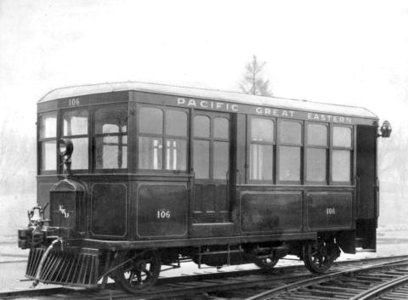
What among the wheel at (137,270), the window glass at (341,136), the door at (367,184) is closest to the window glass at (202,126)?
the wheel at (137,270)

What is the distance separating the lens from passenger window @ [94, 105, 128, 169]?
9.70 metres

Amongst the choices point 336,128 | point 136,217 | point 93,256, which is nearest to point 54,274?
point 93,256

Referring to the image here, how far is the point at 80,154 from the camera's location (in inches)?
404

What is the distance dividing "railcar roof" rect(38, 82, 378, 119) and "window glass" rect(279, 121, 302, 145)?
0.29 metres

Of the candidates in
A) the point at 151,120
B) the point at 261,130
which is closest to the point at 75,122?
the point at 151,120

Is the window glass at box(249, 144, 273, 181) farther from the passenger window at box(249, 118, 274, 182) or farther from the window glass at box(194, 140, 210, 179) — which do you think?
the window glass at box(194, 140, 210, 179)

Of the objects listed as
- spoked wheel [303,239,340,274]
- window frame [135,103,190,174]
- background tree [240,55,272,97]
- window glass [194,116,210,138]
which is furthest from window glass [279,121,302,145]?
background tree [240,55,272,97]

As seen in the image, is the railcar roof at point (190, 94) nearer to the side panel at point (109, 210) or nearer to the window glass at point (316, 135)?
the window glass at point (316, 135)

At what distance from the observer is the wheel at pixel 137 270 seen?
9.67 m

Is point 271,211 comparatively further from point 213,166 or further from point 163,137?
point 163,137

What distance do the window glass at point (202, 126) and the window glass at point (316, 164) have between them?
2.37 m

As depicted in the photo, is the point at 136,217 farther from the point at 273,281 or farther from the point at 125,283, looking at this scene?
the point at 273,281

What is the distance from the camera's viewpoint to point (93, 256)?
941cm

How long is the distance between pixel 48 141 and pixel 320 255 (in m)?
5.47
